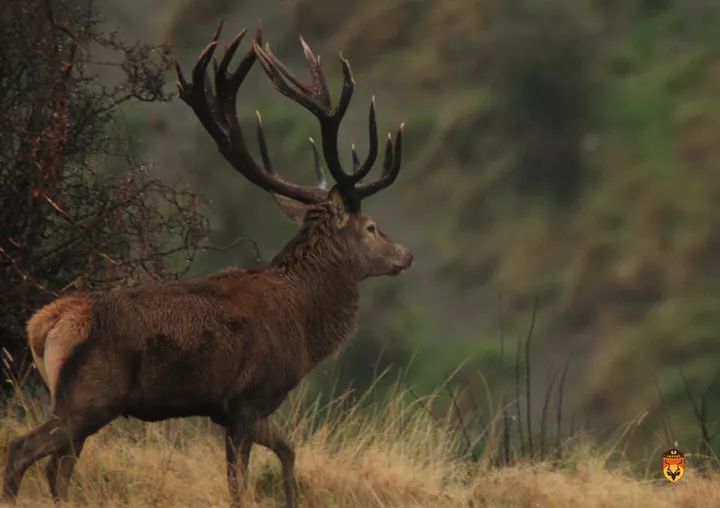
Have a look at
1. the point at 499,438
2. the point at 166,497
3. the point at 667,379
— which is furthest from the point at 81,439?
the point at 667,379

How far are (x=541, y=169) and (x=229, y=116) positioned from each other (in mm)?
35205

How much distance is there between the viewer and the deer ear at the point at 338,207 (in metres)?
8.97

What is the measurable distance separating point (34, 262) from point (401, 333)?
1086 inches

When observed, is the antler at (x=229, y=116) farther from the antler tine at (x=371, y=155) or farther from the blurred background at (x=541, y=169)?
the blurred background at (x=541, y=169)

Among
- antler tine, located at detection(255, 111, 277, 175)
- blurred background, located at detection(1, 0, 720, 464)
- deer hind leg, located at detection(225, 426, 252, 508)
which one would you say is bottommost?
deer hind leg, located at detection(225, 426, 252, 508)

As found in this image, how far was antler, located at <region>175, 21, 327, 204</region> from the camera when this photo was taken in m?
9.05

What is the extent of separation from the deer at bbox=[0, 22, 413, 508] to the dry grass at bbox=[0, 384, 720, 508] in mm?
280

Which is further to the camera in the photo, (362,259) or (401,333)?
(401,333)

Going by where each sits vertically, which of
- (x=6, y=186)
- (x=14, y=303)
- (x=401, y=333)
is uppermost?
(x=401, y=333)

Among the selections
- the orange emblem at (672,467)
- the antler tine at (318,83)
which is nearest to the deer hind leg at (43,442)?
the antler tine at (318,83)

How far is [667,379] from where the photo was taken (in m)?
43.3

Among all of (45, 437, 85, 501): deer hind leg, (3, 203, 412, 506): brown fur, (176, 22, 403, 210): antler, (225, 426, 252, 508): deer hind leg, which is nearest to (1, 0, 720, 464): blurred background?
(176, 22, 403, 210): antler

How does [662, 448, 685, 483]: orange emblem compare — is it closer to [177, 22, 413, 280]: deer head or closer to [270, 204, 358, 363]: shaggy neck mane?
[177, 22, 413, 280]: deer head

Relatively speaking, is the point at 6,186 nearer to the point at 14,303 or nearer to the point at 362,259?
the point at 14,303
